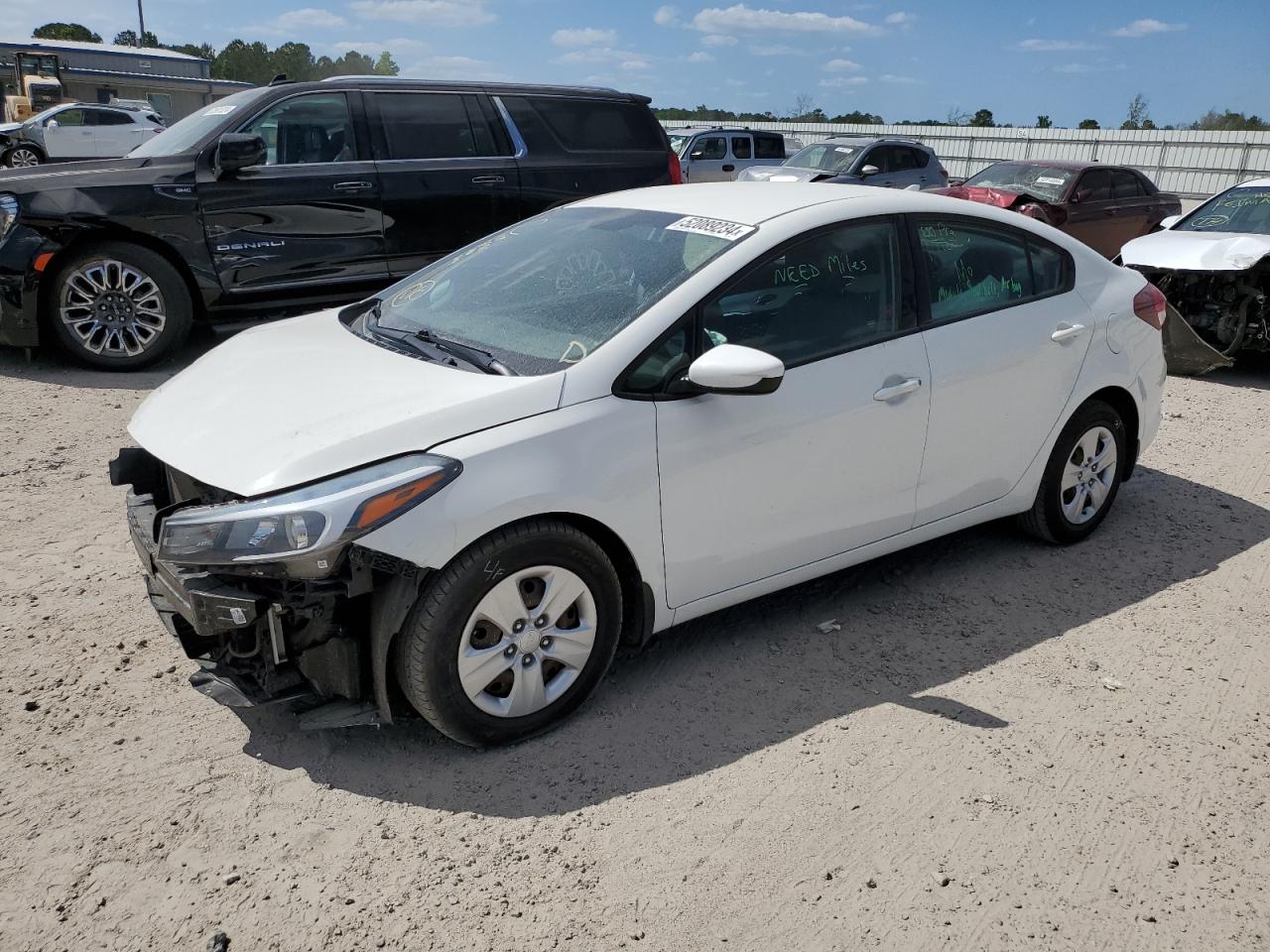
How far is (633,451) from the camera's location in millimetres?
3164

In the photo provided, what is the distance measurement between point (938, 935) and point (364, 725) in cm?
182

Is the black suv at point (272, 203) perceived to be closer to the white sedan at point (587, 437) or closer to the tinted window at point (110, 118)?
the white sedan at point (587, 437)

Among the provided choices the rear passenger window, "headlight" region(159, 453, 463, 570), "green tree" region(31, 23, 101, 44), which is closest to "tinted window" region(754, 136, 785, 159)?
the rear passenger window

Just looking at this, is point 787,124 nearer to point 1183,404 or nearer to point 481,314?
point 1183,404

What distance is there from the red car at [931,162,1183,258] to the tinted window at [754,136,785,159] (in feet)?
23.3

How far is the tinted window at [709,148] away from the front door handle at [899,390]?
17234 millimetres

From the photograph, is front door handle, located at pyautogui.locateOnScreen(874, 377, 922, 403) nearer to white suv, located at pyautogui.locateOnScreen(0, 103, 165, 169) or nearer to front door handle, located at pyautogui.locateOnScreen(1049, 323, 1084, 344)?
front door handle, located at pyautogui.locateOnScreen(1049, 323, 1084, 344)

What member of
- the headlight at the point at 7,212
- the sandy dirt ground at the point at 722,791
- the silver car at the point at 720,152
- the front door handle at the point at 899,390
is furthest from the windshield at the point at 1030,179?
the headlight at the point at 7,212

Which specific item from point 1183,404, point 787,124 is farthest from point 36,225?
point 787,124

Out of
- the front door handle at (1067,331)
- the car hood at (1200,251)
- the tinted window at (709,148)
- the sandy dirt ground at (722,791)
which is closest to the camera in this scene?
the sandy dirt ground at (722,791)

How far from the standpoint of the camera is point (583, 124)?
28.3 ft

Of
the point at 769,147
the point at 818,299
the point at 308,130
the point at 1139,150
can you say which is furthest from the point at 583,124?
the point at 1139,150

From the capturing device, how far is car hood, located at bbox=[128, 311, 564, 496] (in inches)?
113

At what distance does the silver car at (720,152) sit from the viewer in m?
20.0
